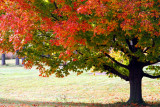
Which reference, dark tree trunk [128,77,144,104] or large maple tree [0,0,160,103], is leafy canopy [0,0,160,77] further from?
dark tree trunk [128,77,144,104]

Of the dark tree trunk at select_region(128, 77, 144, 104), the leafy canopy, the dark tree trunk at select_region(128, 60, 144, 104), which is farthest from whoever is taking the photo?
the dark tree trunk at select_region(128, 77, 144, 104)

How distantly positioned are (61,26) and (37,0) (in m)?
1.55

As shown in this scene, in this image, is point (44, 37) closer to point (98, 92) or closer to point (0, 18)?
point (0, 18)

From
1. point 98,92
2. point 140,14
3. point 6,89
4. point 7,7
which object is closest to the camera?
point 140,14

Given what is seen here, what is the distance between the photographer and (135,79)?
14039 mm

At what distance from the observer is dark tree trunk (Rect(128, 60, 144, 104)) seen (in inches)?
547

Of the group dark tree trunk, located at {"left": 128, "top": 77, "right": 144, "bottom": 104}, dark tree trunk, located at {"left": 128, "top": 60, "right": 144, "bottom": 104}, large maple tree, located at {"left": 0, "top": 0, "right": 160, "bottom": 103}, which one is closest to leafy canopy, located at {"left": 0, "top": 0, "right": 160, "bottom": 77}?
large maple tree, located at {"left": 0, "top": 0, "right": 160, "bottom": 103}

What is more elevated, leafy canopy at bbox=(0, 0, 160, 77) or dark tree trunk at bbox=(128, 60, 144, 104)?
leafy canopy at bbox=(0, 0, 160, 77)

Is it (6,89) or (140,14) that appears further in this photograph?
(6,89)

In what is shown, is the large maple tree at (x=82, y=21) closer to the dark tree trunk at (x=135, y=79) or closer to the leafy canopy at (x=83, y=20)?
the leafy canopy at (x=83, y=20)

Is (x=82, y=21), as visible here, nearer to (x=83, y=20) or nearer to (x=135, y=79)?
(x=83, y=20)

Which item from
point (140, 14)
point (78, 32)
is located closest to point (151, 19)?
point (140, 14)

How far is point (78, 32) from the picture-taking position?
31.8 feet

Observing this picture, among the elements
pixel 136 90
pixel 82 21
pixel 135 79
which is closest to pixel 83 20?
pixel 82 21
